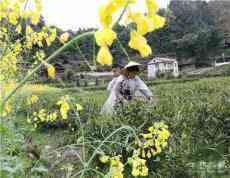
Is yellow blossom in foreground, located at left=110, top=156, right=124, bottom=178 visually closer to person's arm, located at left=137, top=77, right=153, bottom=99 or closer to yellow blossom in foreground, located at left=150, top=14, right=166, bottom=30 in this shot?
yellow blossom in foreground, located at left=150, top=14, right=166, bottom=30

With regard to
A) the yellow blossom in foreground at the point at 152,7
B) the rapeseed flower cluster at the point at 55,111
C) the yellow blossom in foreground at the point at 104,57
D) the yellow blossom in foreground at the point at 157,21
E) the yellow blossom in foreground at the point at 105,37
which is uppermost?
the yellow blossom in foreground at the point at 152,7

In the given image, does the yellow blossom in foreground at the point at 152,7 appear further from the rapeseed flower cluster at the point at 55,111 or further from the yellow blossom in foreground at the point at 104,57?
the rapeseed flower cluster at the point at 55,111

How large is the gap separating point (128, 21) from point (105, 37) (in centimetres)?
6

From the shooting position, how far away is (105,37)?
77 cm

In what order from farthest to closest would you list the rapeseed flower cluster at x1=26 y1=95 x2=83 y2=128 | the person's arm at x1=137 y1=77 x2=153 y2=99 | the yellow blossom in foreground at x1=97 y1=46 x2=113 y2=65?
the person's arm at x1=137 y1=77 x2=153 y2=99 → the rapeseed flower cluster at x1=26 y1=95 x2=83 y2=128 → the yellow blossom in foreground at x1=97 y1=46 x2=113 y2=65

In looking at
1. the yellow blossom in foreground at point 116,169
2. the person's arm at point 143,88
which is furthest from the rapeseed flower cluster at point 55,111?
the person's arm at point 143,88

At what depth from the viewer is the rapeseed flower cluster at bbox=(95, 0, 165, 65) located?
0.77 metres

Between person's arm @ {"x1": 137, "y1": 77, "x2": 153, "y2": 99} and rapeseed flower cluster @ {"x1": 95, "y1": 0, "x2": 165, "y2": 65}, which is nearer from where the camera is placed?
rapeseed flower cluster @ {"x1": 95, "y1": 0, "x2": 165, "y2": 65}

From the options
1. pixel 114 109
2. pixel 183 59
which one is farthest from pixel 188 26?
pixel 114 109

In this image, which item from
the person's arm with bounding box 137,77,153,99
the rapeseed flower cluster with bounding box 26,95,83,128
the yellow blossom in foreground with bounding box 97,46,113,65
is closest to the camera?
the yellow blossom in foreground with bounding box 97,46,113,65

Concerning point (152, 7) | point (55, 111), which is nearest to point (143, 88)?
point (55, 111)

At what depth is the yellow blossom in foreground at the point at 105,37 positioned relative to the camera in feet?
2.54

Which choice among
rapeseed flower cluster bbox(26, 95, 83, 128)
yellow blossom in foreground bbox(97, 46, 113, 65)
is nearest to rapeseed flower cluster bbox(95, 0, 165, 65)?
yellow blossom in foreground bbox(97, 46, 113, 65)

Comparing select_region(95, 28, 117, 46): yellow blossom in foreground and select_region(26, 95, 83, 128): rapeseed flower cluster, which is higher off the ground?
select_region(95, 28, 117, 46): yellow blossom in foreground
